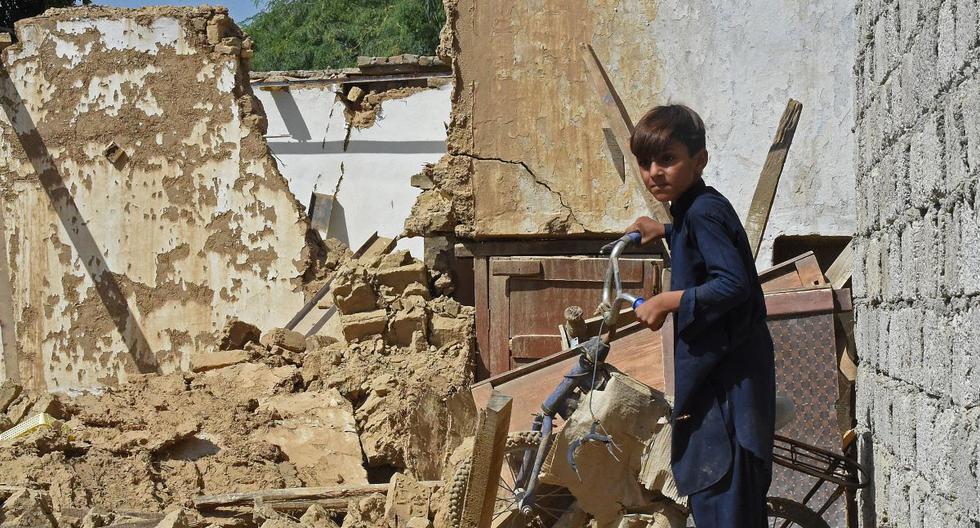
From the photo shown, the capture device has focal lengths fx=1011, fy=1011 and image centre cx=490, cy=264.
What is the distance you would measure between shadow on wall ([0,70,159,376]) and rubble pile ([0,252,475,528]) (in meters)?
0.58

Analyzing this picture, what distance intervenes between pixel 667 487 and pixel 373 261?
16.4ft

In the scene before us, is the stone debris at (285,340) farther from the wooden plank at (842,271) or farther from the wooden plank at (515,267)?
the wooden plank at (842,271)

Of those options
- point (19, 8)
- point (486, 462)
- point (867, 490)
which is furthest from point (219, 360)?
point (19, 8)

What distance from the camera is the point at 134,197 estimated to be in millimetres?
8844

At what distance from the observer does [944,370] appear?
2549 mm

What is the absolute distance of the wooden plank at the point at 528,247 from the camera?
7219mm

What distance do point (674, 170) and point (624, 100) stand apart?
4.18 metres

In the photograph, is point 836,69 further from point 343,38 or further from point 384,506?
point 343,38

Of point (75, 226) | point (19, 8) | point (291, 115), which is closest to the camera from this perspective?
point (75, 226)

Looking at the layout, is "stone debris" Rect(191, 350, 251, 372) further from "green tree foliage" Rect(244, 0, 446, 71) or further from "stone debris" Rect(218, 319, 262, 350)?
"green tree foliage" Rect(244, 0, 446, 71)

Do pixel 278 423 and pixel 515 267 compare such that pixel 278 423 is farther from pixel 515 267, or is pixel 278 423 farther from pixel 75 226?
pixel 75 226

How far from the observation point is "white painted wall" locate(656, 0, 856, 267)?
684 centimetres

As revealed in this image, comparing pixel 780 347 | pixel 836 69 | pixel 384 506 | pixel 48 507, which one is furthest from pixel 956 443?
pixel 836 69

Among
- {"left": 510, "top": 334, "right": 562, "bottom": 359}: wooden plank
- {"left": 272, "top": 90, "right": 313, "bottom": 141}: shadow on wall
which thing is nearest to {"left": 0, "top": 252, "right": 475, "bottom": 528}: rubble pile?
{"left": 510, "top": 334, "right": 562, "bottom": 359}: wooden plank
